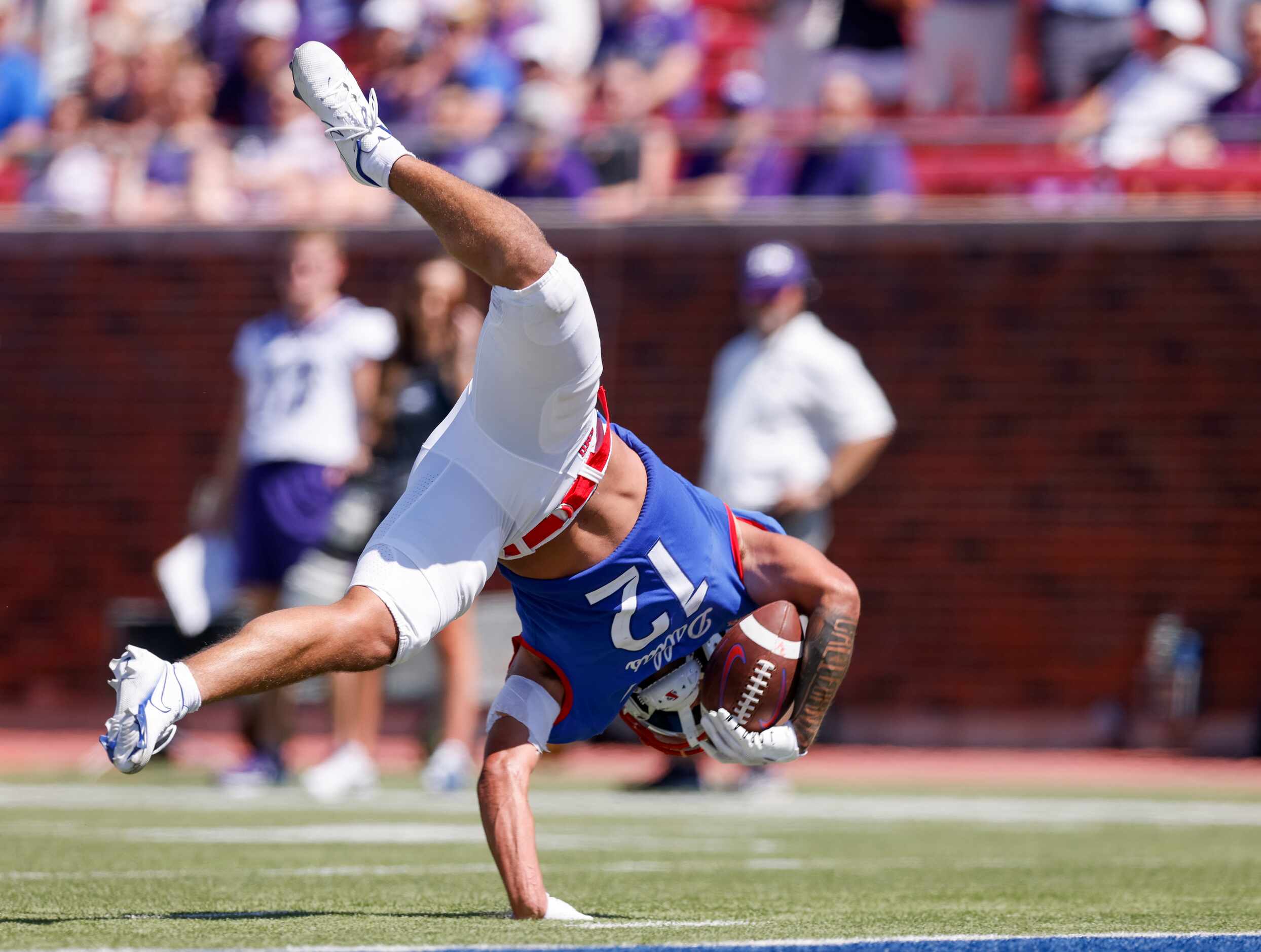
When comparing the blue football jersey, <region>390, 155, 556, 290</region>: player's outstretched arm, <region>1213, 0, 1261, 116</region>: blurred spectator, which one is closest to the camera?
<region>390, 155, 556, 290</region>: player's outstretched arm

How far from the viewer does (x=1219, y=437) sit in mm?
11500

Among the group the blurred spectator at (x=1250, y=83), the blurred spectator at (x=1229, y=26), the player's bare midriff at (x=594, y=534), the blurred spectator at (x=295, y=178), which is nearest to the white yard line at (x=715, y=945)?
the player's bare midriff at (x=594, y=534)

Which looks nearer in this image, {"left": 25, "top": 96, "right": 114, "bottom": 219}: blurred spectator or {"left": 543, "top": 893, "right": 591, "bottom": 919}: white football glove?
{"left": 543, "top": 893, "right": 591, "bottom": 919}: white football glove

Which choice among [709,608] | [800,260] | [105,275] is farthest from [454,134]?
[709,608]

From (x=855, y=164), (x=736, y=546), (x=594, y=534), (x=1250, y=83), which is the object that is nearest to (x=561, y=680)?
(x=594, y=534)

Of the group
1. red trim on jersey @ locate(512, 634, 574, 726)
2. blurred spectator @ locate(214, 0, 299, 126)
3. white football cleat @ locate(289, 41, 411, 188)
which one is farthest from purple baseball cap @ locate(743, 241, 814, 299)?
blurred spectator @ locate(214, 0, 299, 126)

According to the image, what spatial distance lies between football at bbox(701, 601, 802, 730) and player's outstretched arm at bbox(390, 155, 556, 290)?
3.48 feet

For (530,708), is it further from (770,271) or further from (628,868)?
(770,271)

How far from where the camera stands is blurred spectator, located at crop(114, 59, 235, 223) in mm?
12703

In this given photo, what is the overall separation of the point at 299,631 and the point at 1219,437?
28.2ft

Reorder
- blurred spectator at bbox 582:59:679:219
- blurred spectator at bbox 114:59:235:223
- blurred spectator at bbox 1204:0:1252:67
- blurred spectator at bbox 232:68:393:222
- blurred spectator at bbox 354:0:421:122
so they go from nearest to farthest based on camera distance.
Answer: blurred spectator at bbox 1204:0:1252:67 → blurred spectator at bbox 582:59:679:219 → blurred spectator at bbox 232:68:393:222 → blurred spectator at bbox 114:59:235:223 → blurred spectator at bbox 354:0:421:122

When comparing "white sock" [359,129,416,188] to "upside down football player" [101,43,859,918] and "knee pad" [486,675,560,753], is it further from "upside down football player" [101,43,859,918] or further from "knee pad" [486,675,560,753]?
"knee pad" [486,675,560,753]

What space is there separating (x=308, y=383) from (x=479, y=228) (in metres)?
4.83

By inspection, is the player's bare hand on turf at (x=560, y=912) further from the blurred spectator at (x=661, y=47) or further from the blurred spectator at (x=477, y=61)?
the blurred spectator at (x=661, y=47)
